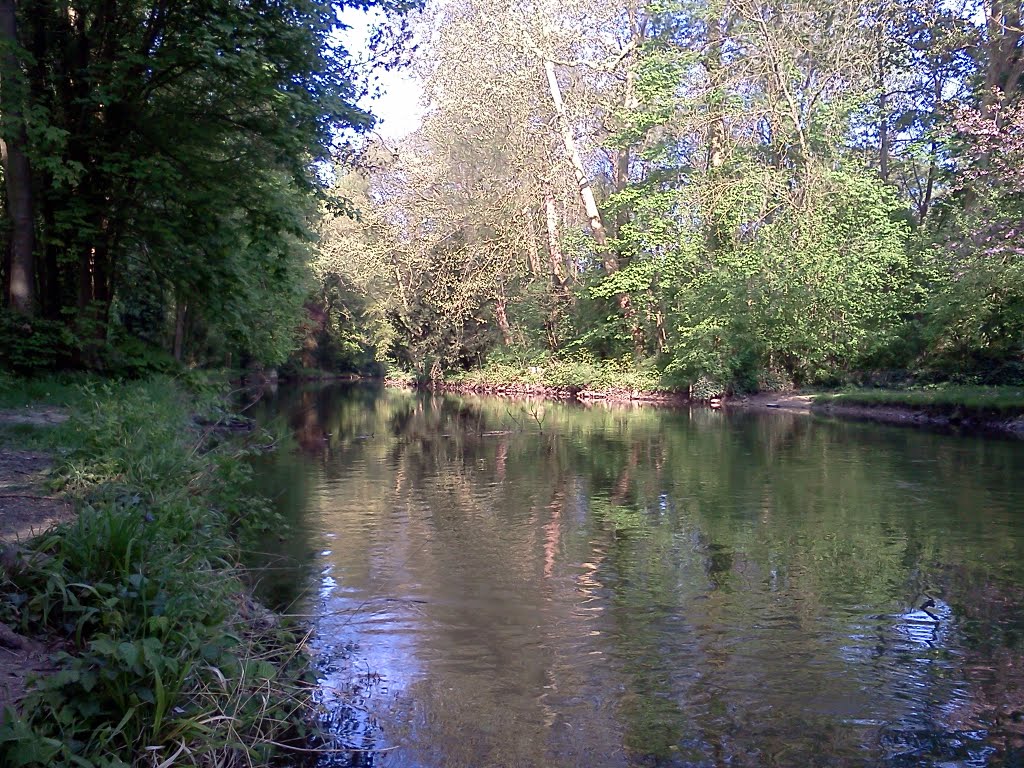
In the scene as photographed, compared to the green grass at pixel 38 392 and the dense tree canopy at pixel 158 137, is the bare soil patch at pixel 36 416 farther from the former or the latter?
the dense tree canopy at pixel 158 137

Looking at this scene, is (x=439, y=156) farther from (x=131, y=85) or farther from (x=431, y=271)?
(x=131, y=85)

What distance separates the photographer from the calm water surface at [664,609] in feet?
19.0

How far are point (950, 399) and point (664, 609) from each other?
66.3ft

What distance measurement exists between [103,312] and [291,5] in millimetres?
6537

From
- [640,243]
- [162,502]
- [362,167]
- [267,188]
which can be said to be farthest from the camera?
[640,243]

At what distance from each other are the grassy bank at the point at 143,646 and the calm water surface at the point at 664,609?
28.7 inches

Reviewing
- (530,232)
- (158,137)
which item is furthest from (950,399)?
(158,137)

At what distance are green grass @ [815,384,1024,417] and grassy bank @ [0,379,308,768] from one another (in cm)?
2227

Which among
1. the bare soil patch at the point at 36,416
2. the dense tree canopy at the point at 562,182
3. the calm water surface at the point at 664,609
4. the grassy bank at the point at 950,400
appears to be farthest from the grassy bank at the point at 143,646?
the grassy bank at the point at 950,400

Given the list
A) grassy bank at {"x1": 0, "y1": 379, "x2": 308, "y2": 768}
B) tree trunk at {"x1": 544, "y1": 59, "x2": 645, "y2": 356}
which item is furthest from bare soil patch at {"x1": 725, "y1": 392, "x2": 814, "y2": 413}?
grassy bank at {"x1": 0, "y1": 379, "x2": 308, "y2": 768}

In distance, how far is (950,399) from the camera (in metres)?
25.5

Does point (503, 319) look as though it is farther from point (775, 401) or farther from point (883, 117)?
point (883, 117)

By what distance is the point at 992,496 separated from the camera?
44.9 ft

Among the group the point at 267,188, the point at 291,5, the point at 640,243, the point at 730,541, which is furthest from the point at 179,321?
the point at 730,541
